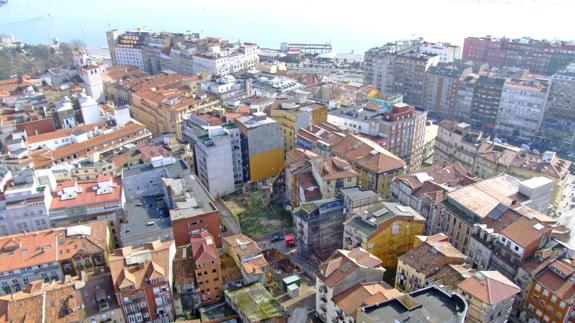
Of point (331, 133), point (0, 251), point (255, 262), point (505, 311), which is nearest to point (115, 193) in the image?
point (0, 251)

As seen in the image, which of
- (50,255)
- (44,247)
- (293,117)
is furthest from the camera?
(293,117)

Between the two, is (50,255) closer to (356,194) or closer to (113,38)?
(356,194)

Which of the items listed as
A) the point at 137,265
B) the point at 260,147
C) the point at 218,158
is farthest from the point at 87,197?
the point at 260,147

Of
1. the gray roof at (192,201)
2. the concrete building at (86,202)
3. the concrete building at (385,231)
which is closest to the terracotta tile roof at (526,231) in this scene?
the concrete building at (385,231)

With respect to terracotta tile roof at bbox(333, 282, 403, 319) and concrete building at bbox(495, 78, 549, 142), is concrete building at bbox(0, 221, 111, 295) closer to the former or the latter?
terracotta tile roof at bbox(333, 282, 403, 319)

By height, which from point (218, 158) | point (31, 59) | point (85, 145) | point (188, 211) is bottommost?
point (188, 211)

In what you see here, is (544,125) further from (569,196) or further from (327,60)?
(327,60)
